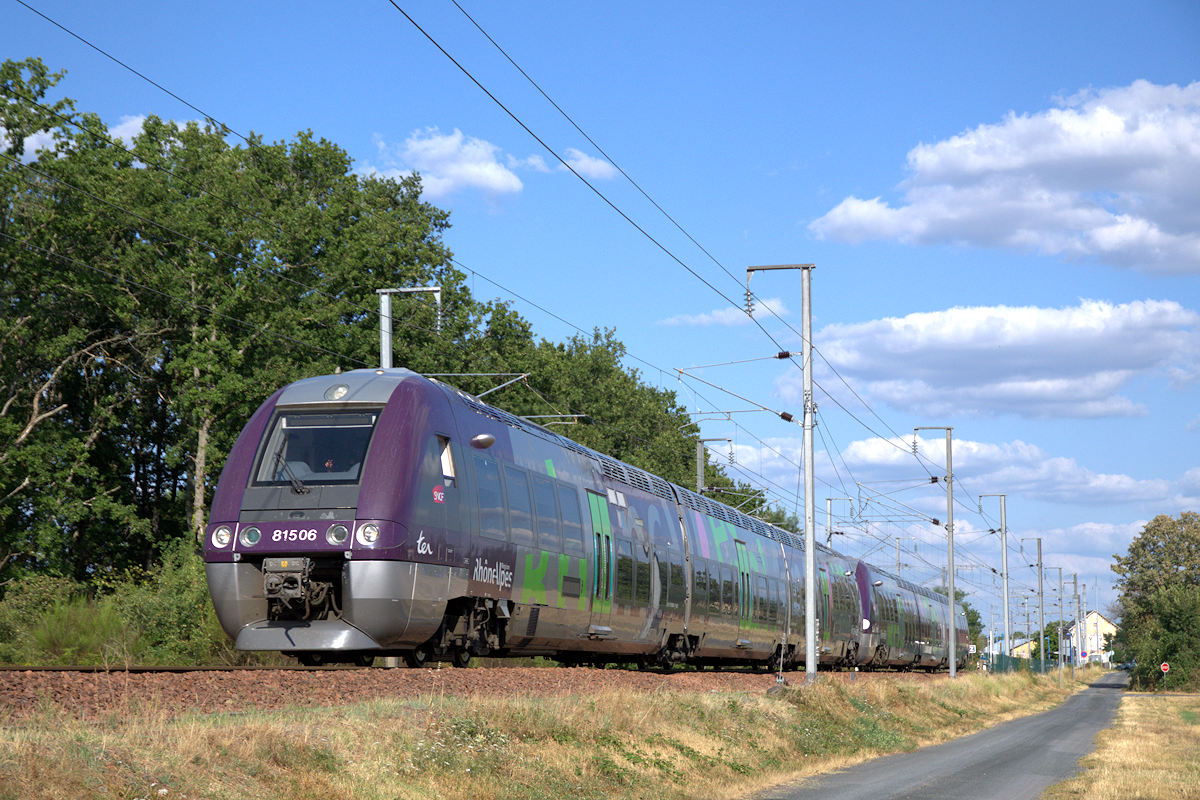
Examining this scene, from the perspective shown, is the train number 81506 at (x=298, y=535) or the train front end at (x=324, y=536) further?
the train number 81506 at (x=298, y=535)

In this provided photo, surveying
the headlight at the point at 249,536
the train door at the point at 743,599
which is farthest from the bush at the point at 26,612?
the train door at the point at 743,599

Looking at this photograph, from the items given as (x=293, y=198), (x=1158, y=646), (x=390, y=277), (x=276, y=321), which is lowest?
(x=1158, y=646)

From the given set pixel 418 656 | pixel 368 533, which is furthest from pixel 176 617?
pixel 368 533

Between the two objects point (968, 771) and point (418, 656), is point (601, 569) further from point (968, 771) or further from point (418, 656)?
point (968, 771)

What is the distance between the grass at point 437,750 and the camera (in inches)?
357

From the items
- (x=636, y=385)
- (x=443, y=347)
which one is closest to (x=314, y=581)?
(x=443, y=347)

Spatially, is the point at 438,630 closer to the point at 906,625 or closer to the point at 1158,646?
the point at 906,625

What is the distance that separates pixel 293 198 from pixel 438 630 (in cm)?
4318

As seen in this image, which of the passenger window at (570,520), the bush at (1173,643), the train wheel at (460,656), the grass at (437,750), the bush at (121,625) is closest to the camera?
the grass at (437,750)

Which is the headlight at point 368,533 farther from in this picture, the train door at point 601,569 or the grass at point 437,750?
the train door at point 601,569

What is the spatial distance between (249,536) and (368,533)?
1.67 metres

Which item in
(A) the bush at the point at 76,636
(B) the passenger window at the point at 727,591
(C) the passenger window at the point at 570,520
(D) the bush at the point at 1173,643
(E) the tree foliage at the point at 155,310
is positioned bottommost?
(D) the bush at the point at 1173,643

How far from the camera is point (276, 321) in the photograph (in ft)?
154

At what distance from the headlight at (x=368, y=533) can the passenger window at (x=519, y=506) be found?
157 inches
